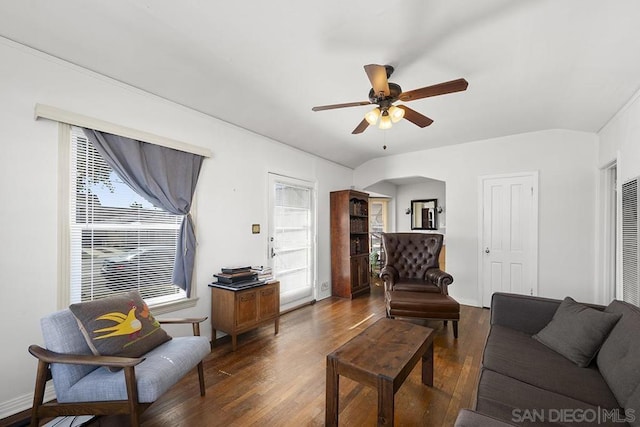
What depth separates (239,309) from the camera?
279cm

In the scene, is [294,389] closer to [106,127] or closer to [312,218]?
[106,127]

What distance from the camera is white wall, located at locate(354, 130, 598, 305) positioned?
3.55m

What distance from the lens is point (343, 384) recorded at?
215 centimetres

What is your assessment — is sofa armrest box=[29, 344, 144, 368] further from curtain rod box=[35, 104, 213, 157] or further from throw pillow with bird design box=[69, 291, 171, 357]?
curtain rod box=[35, 104, 213, 157]

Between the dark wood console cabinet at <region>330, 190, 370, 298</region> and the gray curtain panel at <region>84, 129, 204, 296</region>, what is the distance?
8.49 feet

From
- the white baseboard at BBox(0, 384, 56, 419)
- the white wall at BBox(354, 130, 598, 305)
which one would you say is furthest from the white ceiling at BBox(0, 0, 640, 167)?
the white baseboard at BBox(0, 384, 56, 419)

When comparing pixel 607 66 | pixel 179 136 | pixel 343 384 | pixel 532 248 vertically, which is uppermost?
pixel 607 66

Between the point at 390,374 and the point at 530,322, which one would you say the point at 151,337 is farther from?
the point at 530,322

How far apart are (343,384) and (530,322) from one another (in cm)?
161

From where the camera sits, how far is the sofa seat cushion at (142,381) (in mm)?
1452

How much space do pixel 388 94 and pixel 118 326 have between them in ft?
8.18

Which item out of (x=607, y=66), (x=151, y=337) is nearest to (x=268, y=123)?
(x=151, y=337)

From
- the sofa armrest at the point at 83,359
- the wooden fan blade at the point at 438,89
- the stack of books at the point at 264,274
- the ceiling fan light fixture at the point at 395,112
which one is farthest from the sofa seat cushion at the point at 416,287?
the sofa armrest at the point at 83,359

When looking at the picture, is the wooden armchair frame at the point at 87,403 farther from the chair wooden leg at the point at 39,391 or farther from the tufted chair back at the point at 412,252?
the tufted chair back at the point at 412,252
